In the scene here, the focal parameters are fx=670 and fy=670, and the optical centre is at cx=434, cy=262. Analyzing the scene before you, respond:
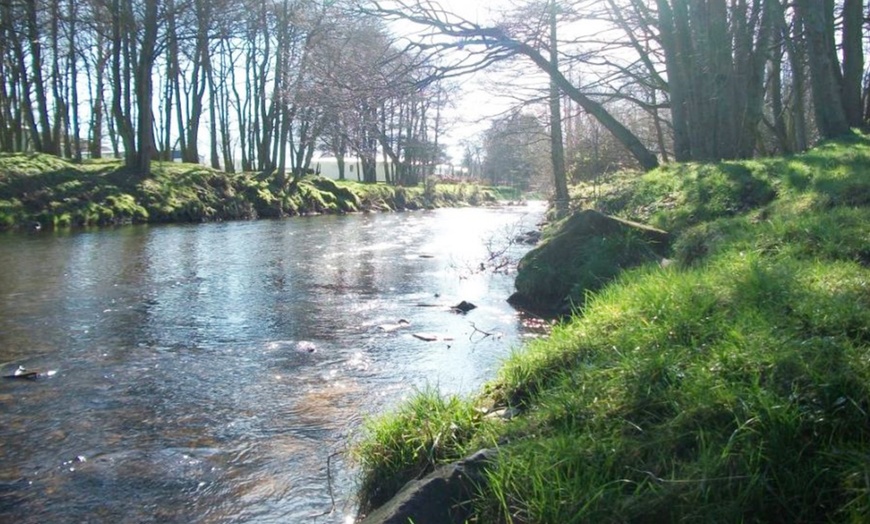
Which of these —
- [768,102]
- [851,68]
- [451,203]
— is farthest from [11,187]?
[451,203]

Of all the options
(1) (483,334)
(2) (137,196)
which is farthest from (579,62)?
(2) (137,196)

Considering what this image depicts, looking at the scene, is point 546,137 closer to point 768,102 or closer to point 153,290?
point 768,102

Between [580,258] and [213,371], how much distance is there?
467 centimetres

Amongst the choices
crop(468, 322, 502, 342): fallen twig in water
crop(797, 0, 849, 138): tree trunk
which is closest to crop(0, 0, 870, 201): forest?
crop(797, 0, 849, 138): tree trunk

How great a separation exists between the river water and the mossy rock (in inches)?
20.8

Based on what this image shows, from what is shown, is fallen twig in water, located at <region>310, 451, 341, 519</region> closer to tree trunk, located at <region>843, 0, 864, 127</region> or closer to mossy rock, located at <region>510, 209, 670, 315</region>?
mossy rock, located at <region>510, 209, 670, 315</region>

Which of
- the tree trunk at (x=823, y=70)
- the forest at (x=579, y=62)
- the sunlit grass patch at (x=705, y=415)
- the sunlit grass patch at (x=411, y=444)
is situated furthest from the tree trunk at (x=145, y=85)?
the sunlit grass patch at (x=705, y=415)

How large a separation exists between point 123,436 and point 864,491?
4059 mm

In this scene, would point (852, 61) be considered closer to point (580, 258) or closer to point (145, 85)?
point (580, 258)

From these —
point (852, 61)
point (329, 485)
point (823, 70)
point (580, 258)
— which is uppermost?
point (852, 61)

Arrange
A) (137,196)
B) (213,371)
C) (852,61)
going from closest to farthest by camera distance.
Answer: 1. (213,371)
2. (852,61)
3. (137,196)

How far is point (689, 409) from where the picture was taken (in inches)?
119

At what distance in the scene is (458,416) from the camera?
12.4 feet

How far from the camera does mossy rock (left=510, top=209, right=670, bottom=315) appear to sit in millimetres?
7820
